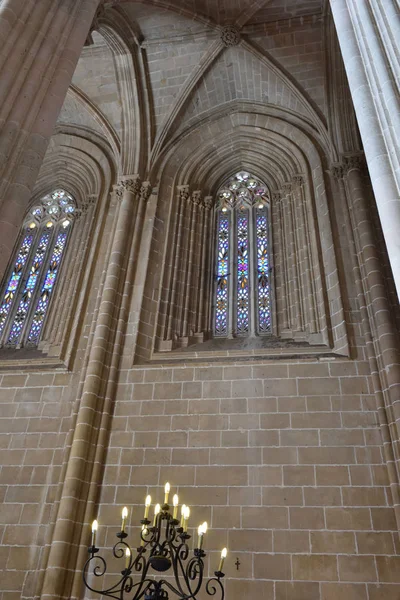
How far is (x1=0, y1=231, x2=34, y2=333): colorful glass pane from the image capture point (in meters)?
11.1

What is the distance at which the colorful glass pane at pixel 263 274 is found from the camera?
1005cm

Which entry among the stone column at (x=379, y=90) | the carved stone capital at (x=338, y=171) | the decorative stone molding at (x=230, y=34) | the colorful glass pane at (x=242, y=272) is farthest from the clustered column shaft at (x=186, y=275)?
the stone column at (x=379, y=90)

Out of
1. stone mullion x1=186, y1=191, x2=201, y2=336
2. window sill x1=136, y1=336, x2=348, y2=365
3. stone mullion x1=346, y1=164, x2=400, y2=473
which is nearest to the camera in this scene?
stone mullion x1=346, y1=164, x2=400, y2=473

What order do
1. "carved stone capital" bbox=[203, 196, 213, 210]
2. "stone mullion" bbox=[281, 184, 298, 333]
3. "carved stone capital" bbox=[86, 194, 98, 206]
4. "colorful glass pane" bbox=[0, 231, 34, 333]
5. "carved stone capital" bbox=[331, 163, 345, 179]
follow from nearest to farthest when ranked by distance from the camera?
"stone mullion" bbox=[281, 184, 298, 333] → "carved stone capital" bbox=[331, 163, 345, 179] → "colorful glass pane" bbox=[0, 231, 34, 333] → "carved stone capital" bbox=[203, 196, 213, 210] → "carved stone capital" bbox=[86, 194, 98, 206]

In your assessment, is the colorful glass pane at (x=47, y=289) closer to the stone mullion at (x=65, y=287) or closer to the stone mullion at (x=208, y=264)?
the stone mullion at (x=65, y=287)

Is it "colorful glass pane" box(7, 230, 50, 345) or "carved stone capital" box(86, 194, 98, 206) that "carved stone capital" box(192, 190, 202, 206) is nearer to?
"carved stone capital" box(86, 194, 98, 206)

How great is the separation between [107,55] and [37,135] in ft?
24.5

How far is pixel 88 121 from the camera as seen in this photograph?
42.7ft

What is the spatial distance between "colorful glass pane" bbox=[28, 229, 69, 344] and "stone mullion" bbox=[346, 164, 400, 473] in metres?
6.13

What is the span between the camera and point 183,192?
39.1 feet

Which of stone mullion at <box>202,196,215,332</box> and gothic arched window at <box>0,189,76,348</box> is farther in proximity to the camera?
gothic arched window at <box>0,189,76,348</box>

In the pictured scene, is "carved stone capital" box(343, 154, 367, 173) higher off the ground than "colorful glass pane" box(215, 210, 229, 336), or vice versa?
"carved stone capital" box(343, 154, 367, 173)

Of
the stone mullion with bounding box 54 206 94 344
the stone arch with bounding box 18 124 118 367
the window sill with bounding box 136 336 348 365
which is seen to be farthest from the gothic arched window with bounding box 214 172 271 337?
the stone mullion with bounding box 54 206 94 344

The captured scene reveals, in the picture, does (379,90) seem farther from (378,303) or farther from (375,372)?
(375,372)
